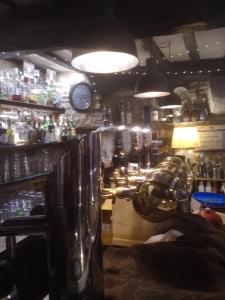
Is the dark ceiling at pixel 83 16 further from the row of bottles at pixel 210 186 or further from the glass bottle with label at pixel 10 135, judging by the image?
the row of bottles at pixel 210 186

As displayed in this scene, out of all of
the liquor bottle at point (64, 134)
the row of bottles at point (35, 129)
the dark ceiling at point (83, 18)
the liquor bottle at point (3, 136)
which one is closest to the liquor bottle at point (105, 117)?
the row of bottles at point (35, 129)

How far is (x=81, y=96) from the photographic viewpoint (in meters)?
4.06

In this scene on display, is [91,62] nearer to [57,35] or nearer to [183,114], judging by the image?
[57,35]

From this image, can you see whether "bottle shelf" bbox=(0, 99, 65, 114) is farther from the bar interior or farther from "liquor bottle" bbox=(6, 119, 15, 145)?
"liquor bottle" bbox=(6, 119, 15, 145)

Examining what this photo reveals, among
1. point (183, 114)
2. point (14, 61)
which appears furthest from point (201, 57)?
point (14, 61)

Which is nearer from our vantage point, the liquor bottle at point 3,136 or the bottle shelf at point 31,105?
the liquor bottle at point 3,136

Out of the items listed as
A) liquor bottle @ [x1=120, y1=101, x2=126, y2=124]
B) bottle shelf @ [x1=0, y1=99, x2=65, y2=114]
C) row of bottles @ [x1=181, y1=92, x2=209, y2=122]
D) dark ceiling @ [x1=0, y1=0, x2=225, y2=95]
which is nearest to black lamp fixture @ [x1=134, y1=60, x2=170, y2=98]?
dark ceiling @ [x1=0, y1=0, x2=225, y2=95]

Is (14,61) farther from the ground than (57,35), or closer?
farther from the ground

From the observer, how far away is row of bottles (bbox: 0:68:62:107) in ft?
9.23

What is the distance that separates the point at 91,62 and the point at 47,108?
173 centimetres

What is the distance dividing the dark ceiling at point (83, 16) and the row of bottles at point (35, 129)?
97 cm

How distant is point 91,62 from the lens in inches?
69.1

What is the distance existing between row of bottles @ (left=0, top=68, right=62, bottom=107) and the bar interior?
0.05 ft

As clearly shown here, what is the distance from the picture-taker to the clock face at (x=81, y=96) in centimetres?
395
